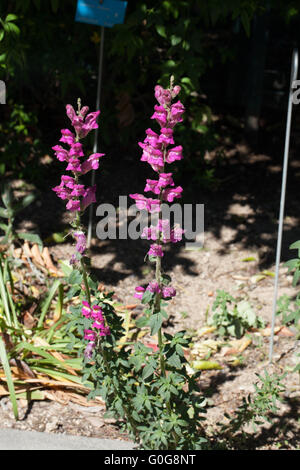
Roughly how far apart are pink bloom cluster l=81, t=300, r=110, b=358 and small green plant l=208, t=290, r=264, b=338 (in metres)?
1.49

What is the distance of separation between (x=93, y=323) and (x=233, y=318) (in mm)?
1662

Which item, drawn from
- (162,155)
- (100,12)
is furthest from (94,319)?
(100,12)

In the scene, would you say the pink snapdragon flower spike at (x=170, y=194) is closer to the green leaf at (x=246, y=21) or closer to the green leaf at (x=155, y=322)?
the green leaf at (x=155, y=322)

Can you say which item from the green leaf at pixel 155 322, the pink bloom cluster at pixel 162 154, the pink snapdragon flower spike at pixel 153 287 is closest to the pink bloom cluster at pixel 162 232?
the pink bloom cluster at pixel 162 154

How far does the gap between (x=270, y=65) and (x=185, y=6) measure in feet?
9.62

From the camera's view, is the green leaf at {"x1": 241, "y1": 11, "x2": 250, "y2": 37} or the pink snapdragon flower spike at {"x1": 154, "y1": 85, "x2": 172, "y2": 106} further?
the green leaf at {"x1": 241, "y1": 11, "x2": 250, "y2": 37}

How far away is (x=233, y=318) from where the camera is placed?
12.3 ft

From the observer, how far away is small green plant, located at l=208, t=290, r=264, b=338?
3693mm

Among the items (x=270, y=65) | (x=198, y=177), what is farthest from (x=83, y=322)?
(x=270, y=65)

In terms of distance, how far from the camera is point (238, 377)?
3424 mm

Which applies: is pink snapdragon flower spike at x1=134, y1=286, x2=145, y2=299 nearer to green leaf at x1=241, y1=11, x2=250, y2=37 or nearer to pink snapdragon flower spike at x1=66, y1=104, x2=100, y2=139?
pink snapdragon flower spike at x1=66, y1=104, x2=100, y2=139

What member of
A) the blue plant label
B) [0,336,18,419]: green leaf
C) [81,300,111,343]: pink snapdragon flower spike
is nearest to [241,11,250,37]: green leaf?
the blue plant label

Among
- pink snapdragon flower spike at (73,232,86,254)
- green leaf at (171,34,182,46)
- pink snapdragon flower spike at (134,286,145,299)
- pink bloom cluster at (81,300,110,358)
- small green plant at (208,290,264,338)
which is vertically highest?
green leaf at (171,34,182,46)

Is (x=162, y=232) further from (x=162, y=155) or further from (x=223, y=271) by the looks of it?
(x=223, y=271)
